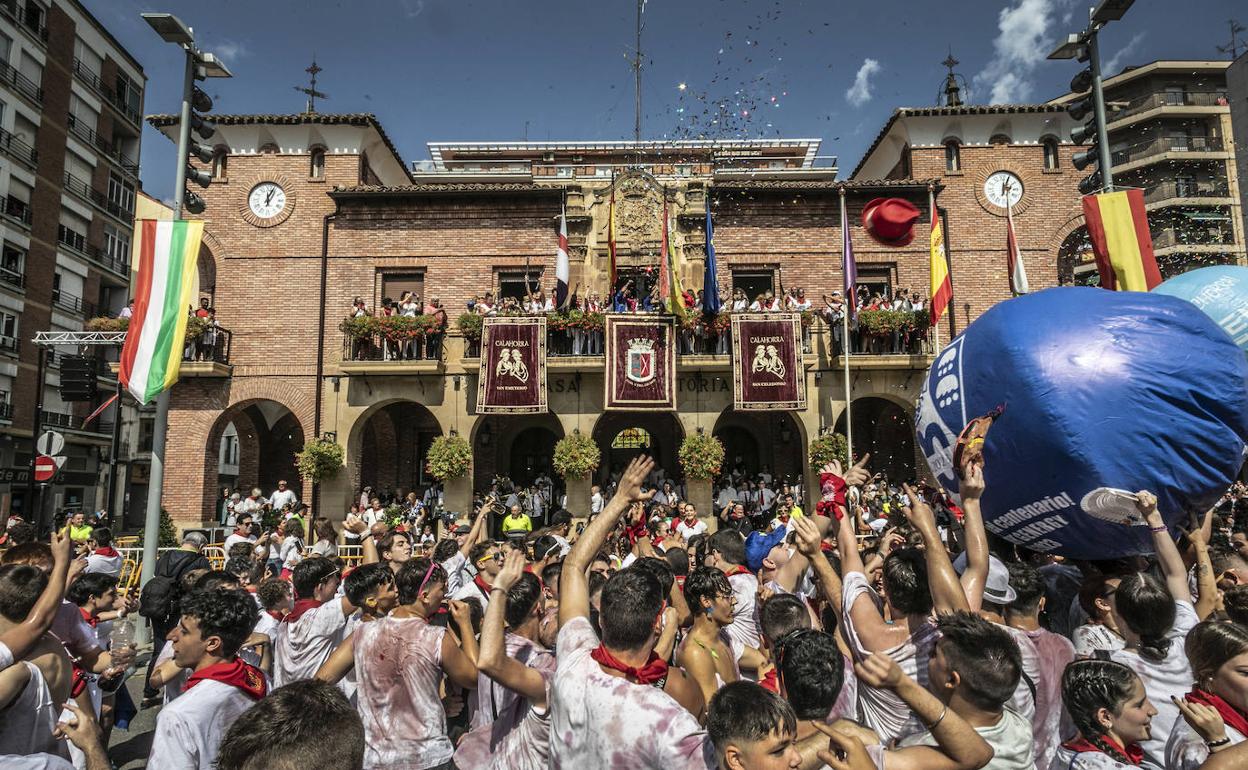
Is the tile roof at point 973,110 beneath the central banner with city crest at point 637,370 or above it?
above

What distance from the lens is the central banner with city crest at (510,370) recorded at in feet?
57.8

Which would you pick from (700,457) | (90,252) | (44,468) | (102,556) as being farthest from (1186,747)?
(90,252)

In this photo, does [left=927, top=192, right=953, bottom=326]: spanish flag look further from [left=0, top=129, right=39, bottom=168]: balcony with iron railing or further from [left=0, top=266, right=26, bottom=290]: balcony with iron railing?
[left=0, top=129, right=39, bottom=168]: balcony with iron railing

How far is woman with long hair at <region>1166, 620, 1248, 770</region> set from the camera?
7.99 feet

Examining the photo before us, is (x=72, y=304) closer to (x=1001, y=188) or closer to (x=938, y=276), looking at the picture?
(x=938, y=276)

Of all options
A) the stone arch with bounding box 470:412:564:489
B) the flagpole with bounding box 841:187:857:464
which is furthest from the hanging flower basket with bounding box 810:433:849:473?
the stone arch with bounding box 470:412:564:489

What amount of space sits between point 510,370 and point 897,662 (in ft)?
49.6

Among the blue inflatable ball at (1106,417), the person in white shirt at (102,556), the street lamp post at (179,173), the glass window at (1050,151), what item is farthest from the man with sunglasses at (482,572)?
the glass window at (1050,151)

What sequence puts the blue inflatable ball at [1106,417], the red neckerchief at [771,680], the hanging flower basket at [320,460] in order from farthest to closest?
the hanging flower basket at [320,460] → the blue inflatable ball at [1106,417] → the red neckerchief at [771,680]

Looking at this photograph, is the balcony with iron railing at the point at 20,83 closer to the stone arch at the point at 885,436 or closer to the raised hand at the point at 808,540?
the stone arch at the point at 885,436

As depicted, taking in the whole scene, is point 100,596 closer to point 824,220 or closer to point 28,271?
point 824,220

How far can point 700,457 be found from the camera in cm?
1725

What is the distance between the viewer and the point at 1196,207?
3828 cm

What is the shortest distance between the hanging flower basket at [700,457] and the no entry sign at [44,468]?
1511 centimetres
